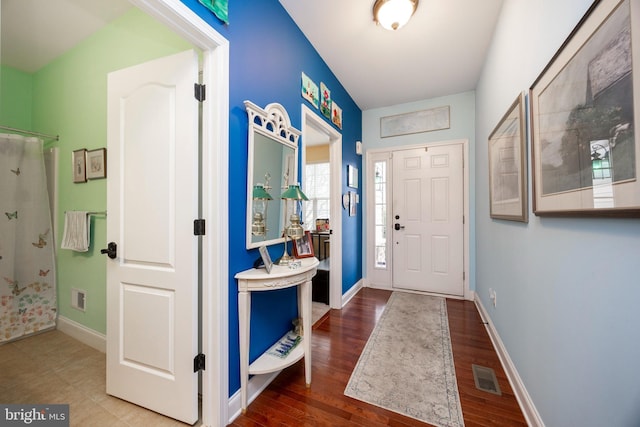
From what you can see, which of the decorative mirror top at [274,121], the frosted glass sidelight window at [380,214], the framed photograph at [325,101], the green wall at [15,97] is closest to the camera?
the decorative mirror top at [274,121]

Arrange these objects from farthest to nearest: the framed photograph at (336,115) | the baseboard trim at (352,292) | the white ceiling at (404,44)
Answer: the baseboard trim at (352,292) < the framed photograph at (336,115) < the white ceiling at (404,44)

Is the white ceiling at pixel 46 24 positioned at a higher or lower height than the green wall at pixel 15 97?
higher

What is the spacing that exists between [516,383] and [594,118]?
5.43ft

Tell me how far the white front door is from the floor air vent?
6.00ft

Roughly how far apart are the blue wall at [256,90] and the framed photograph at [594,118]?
5.15 feet

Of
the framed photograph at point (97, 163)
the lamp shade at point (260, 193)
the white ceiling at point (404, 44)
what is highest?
the white ceiling at point (404, 44)

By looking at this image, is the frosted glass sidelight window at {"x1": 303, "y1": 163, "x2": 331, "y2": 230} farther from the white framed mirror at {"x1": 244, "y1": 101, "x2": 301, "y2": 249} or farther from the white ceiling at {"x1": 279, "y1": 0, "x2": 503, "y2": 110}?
the white framed mirror at {"x1": 244, "y1": 101, "x2": 301, "y2": 249}

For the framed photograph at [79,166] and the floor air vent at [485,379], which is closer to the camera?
the floor air vent at [485,379]

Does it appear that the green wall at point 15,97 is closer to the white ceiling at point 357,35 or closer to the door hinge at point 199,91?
the white ceiling at point 357,35

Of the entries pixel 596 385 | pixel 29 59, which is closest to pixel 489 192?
pixel 596 385

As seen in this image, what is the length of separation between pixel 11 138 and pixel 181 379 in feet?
9.38

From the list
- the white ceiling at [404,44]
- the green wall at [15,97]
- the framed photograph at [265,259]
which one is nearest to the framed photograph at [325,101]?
the white ceiling at [404,44]

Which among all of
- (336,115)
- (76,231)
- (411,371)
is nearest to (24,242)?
(76,231)

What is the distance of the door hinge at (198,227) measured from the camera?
1325mm
